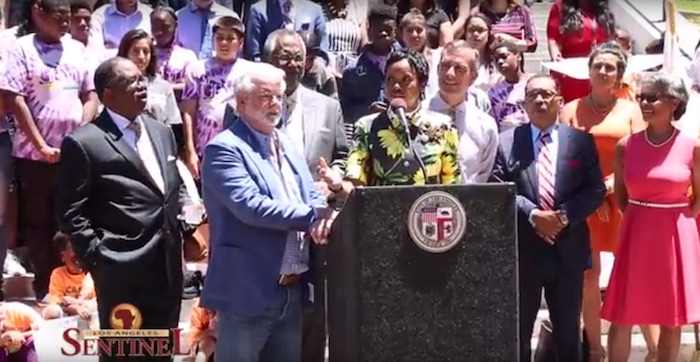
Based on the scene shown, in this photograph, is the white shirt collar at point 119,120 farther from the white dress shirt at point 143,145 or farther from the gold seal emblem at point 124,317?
the gold seal emblem at point 124,317

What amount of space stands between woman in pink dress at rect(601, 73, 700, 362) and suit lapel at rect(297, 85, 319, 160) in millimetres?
1555

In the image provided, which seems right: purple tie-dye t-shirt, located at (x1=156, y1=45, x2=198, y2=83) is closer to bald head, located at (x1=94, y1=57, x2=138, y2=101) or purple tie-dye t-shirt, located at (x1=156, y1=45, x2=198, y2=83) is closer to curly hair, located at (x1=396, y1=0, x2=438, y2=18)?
curly hair, located at (x1=396, y1=0, x2=438, y2=18)

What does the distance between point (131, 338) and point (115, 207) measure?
620 millimetres

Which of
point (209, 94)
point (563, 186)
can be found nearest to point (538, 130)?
point (563, 186)

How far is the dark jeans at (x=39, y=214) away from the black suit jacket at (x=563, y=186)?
2628mm

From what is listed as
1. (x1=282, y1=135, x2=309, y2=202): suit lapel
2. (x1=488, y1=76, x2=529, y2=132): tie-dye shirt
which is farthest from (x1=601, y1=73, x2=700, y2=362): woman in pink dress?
(x1=282, y1=135, x2=309, y2=202): suit lapel

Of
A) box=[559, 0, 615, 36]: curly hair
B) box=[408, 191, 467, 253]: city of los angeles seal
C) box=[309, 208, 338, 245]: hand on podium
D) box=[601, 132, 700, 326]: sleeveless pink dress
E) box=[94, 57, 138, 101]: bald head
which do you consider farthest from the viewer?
box=[559, 0, 615, 36]: curly hair

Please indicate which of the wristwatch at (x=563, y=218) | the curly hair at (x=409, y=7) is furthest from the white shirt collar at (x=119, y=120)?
the curly hair at (x=409, y=7)

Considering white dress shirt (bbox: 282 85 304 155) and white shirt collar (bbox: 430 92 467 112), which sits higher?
white shirt collar (bbox: 430 92 467 112)

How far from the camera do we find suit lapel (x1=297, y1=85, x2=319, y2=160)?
19.1ft

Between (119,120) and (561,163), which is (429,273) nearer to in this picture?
(119,120)

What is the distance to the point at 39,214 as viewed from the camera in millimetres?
6965

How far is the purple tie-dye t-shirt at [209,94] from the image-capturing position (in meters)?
7.24

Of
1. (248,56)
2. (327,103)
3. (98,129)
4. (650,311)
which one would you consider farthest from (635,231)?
(248,56)
